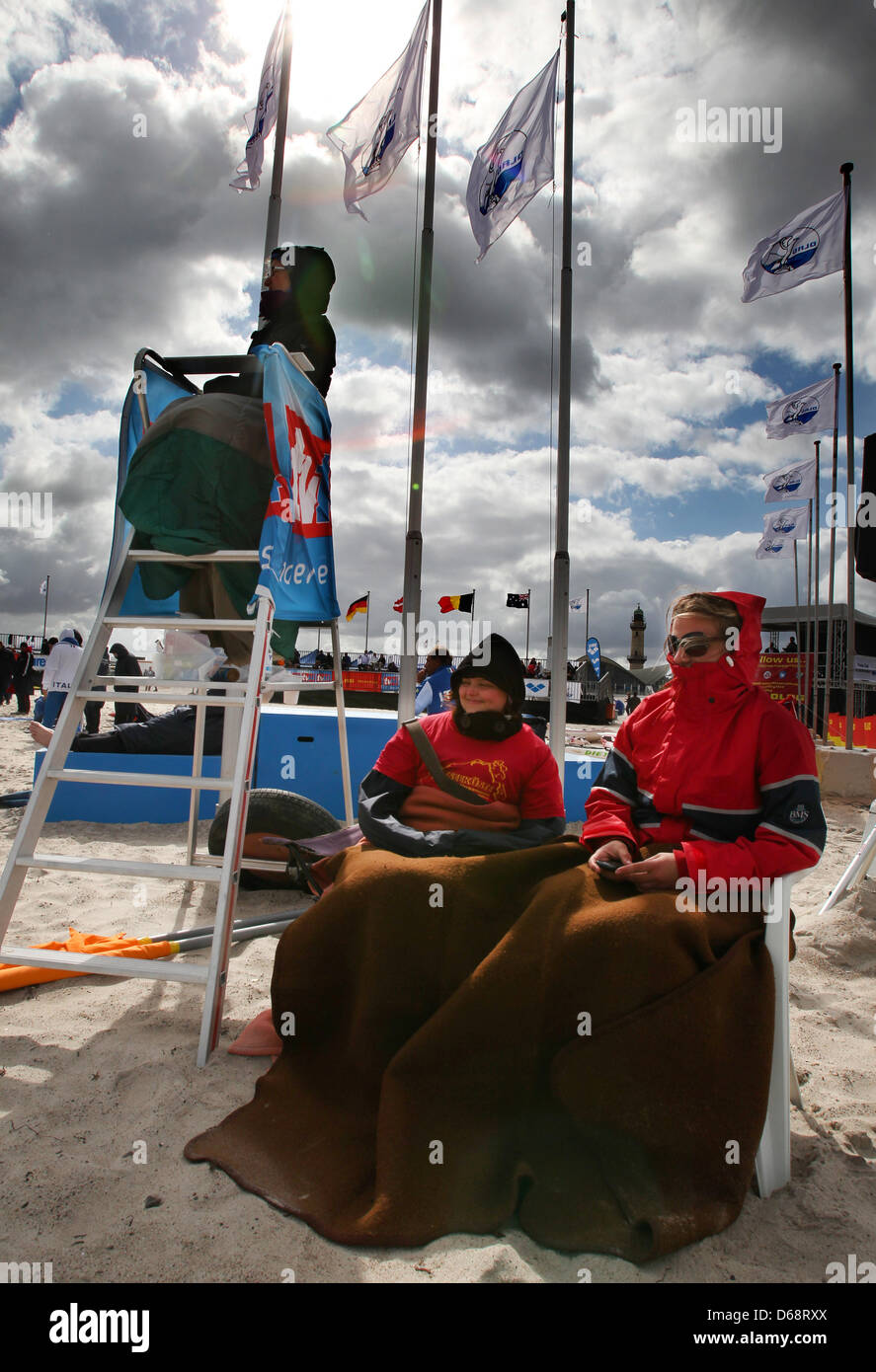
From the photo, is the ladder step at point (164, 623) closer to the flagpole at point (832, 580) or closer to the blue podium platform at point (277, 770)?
the blue podium platform at point (277, 770)

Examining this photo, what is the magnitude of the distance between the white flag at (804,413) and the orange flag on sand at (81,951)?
45.9 ft

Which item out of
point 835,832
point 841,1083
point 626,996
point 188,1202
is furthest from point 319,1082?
point 835,832

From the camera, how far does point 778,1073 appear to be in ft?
5.50

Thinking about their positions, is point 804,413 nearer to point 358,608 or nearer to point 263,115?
point 263,115

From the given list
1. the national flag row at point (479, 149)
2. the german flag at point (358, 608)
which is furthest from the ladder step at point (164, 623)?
the german flag at point (358, 608)

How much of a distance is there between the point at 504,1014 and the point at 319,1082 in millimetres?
601

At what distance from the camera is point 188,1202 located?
4.89 ft

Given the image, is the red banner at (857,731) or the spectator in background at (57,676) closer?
the spectator in background at (57,676)

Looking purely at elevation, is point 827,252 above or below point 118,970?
above

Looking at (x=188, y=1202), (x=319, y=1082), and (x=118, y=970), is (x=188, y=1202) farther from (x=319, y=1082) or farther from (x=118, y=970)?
(x=118, y=970)

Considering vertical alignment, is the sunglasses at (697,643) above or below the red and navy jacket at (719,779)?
above

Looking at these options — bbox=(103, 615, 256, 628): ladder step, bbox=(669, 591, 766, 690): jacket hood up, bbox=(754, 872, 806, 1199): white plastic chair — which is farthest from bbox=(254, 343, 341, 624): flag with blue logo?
bbox=(754, 872, 806, 1199): white plastic chair

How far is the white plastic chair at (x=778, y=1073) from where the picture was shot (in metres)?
1.62

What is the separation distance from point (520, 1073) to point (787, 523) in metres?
17.2
